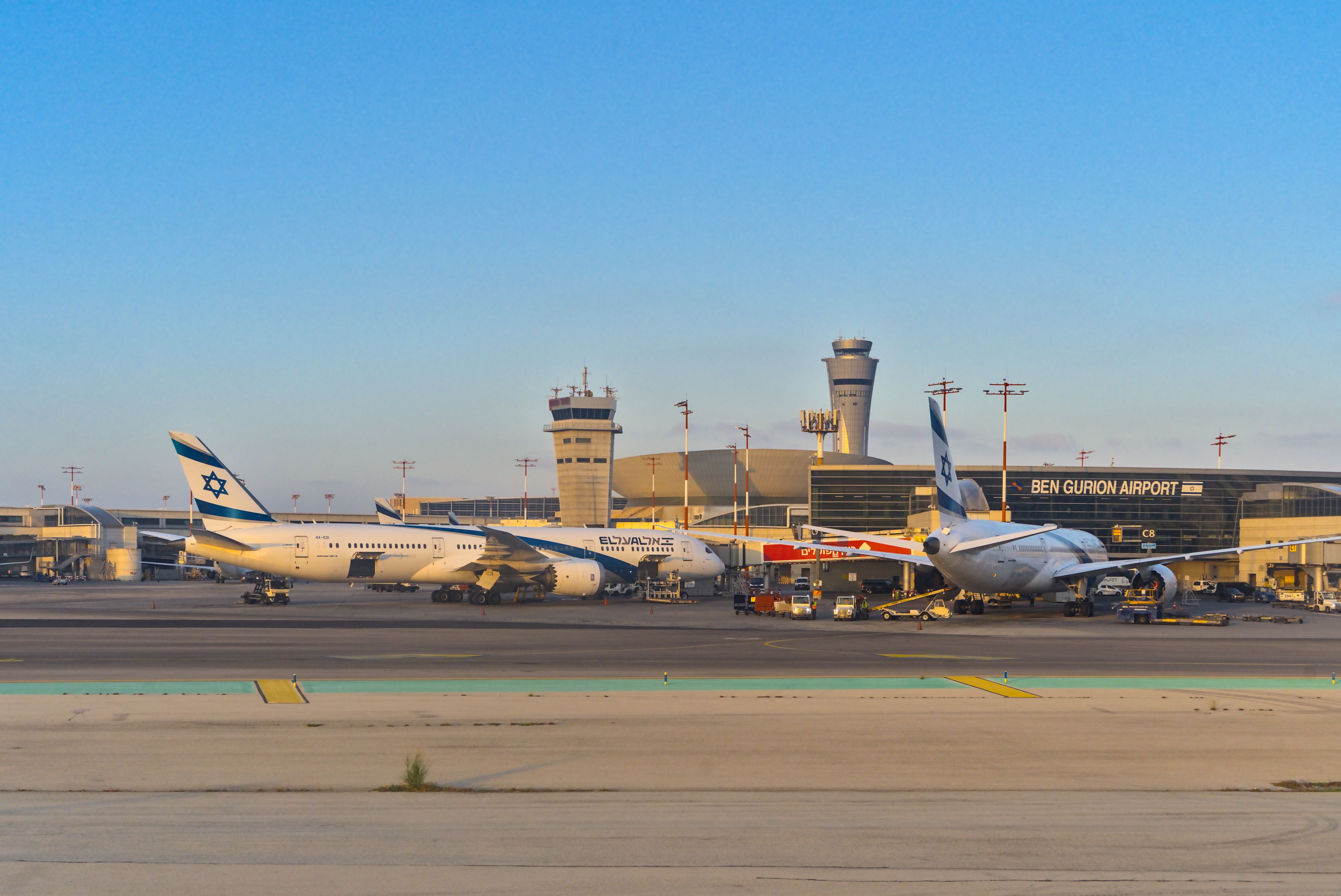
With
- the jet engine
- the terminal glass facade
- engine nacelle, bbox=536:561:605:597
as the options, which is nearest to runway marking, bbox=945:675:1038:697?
Answer: the jet engine

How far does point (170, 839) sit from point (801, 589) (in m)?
70.1

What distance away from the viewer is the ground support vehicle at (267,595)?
5459cm

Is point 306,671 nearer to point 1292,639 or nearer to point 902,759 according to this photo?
point 902,759

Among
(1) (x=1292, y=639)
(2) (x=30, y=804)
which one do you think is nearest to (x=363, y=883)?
(2) (x=30, y=804)

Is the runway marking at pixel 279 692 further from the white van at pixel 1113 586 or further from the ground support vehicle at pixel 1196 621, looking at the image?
the white van at pixel 1113 586

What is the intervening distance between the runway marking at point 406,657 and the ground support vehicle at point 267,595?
1143 inches

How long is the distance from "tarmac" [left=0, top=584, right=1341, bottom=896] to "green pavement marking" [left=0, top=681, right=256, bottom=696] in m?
0.13

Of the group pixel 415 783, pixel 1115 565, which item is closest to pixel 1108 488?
pixel 1115 565

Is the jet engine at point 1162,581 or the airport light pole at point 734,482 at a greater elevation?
the airport light pole at point 734,482

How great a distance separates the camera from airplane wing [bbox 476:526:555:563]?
174 feet

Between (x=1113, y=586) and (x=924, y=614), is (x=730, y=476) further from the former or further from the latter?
(x=924, y=614)

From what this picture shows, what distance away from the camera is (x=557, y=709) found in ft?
61.1

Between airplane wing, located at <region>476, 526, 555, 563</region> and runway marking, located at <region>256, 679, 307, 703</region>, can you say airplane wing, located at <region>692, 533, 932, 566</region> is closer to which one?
airplane wing, located at <region>476, 526, 555, 563</region>

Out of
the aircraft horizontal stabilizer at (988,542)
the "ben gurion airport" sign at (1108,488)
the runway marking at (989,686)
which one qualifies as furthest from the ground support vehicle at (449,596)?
the "ben gurion airport" sign at (1108,488)
